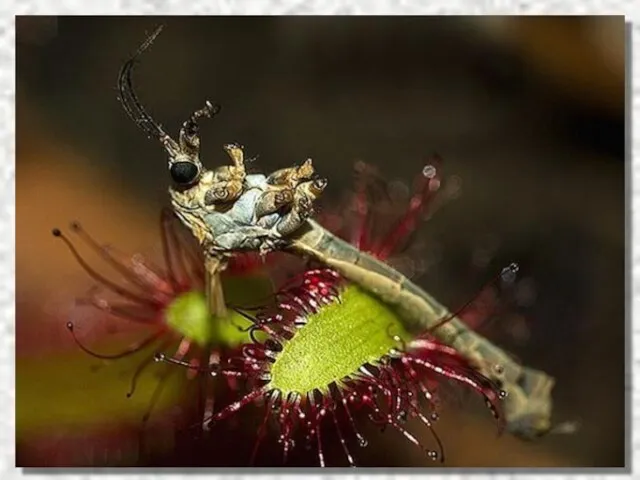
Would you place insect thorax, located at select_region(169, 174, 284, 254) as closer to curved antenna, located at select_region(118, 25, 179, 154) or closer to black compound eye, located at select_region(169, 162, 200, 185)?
black compound eye, located at select_region(169, 162, 200, 185)

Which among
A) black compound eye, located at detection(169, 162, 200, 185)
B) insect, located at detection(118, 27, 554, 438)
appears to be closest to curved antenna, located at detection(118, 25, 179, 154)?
insect, located at detection(118, 27, 554, 438)

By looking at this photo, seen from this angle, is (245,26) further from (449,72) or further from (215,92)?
(449,72)

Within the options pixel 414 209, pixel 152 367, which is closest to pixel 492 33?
pixel 414 209

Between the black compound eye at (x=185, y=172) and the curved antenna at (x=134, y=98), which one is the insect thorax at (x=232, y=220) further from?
the curved antenna at (x=134, y=98)

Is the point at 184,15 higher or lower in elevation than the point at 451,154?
higher

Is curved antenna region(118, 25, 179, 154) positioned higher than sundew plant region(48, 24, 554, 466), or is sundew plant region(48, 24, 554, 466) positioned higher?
curved antenna region(118, 25, 179, 154)

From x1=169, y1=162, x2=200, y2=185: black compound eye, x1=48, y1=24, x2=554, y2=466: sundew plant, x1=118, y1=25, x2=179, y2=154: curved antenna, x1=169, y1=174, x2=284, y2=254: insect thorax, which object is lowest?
x1=48, y1=24, x2=554, y2=466: sundew plant

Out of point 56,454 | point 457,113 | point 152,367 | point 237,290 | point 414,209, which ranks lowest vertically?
point 56,454
